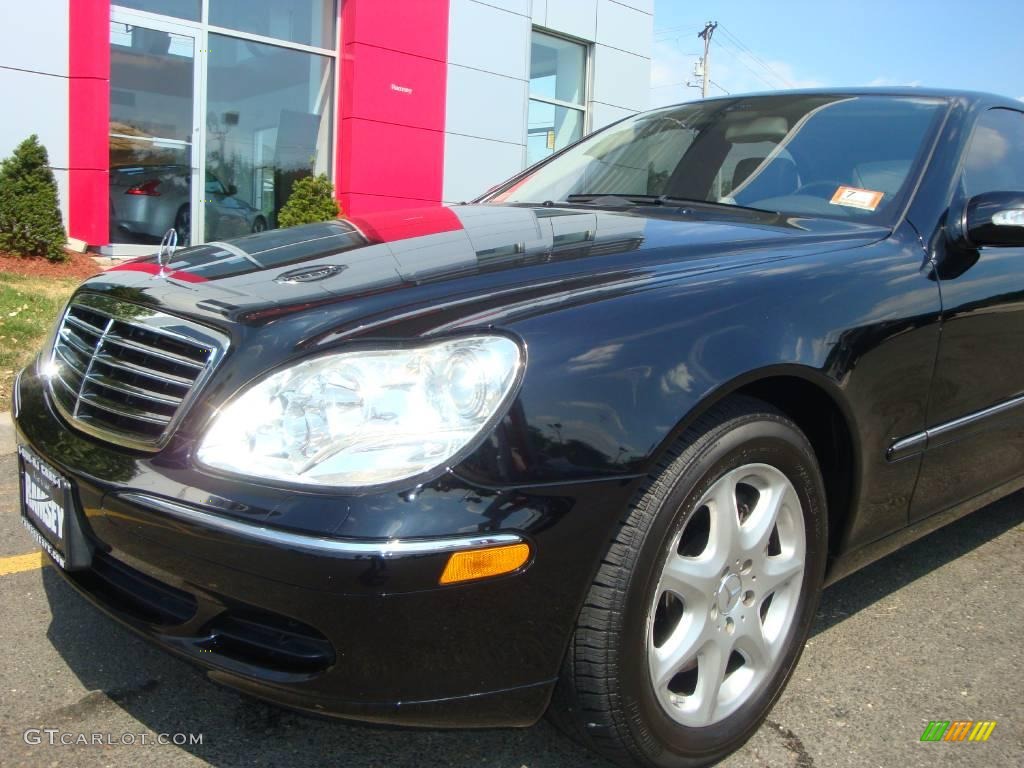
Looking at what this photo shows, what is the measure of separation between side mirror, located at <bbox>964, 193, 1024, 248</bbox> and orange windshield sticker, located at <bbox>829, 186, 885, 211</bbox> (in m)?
0.25

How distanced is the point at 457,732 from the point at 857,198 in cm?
186

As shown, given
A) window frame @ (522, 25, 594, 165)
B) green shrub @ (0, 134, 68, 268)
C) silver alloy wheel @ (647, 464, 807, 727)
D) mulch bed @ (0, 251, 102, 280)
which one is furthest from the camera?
window frame @ (522, 25, 594, 165)

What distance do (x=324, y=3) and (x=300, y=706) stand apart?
10765 millimetres

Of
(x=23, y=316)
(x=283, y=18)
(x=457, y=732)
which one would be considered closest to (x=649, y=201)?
(x=457, y=732)

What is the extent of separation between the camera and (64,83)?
885cm

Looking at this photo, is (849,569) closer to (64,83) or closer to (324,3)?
(64,83)

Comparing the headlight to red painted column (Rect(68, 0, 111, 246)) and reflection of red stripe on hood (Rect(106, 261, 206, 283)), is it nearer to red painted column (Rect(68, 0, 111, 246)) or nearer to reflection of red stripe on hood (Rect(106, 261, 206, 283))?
reflection of red stripe on hood (Rect(106, 261, 206, 283))

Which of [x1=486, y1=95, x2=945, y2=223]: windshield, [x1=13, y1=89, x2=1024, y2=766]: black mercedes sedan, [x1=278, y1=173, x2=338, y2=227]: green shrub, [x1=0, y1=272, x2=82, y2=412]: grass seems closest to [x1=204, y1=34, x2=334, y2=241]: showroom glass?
[x1=278, y1=173, x2=338, y2=227]: green shrub

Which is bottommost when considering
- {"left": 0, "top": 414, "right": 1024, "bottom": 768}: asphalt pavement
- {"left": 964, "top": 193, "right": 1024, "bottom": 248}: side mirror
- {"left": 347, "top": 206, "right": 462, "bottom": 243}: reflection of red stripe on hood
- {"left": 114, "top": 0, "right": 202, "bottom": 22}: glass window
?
{"left": 0, "top": 414, "right": 1024, "bottom": 768}: asphalt pavement

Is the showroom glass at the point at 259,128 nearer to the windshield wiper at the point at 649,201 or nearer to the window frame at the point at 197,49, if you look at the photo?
the window frame at the point at 197,49

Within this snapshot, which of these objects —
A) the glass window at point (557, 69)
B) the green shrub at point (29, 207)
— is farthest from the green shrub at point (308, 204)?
the glass window at point (557, 69)

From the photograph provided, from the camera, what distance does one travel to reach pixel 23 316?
6000 mm

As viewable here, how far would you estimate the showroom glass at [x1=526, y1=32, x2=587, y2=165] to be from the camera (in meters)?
13.1

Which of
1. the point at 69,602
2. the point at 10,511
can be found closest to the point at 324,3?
the point at 10,511
